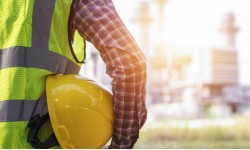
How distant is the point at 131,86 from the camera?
5.14ft

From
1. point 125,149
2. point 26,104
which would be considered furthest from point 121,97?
point 26,104

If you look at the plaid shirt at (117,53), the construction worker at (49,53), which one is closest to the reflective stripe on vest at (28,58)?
the construction worker at (49,53)

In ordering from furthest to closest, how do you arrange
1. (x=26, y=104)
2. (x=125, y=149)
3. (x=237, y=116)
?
(x=237, y=116) → (x=125, y=149) → (x=26, y=104)

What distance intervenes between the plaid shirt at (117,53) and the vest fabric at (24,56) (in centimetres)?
7

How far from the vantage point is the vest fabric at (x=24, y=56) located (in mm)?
1520

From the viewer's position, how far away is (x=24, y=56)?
5.02 feet

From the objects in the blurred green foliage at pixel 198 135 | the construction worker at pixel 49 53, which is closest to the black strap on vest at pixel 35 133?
the construction worker at pixel 49 53

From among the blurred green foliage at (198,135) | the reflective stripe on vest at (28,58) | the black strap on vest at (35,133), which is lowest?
the blurred green foliage at (198,135)

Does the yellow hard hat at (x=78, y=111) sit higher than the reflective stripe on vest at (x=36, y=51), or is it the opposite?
the reflective stripe on vest at (x=36, y=51)

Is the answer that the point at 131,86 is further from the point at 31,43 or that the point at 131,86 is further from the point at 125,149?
the point at 31,43

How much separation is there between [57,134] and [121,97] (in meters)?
0.23

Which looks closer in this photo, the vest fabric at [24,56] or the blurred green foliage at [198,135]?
the vest fabric at [24,56]

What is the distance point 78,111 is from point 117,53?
0.22 meters

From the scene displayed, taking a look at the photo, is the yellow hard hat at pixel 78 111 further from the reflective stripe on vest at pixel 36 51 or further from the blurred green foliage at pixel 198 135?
the blurred green foliage at pixel 198 135
